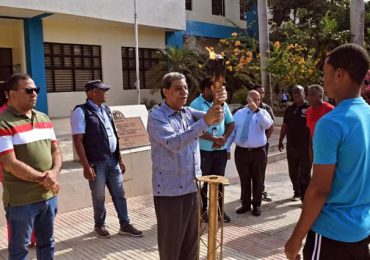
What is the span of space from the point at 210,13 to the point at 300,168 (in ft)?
54.3

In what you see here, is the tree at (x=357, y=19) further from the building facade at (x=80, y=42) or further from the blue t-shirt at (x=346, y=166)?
the blue t-shirt at (x=346, y=166)

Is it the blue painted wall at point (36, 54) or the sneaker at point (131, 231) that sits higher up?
the blue painted wall at point (36, 54)

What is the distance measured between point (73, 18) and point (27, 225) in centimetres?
1219

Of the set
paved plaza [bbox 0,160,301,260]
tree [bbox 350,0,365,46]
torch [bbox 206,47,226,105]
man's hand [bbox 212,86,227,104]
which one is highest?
tree [bbox 350,0,365,46]

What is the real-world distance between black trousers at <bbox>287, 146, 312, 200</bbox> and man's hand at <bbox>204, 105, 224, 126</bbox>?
3.63 metres

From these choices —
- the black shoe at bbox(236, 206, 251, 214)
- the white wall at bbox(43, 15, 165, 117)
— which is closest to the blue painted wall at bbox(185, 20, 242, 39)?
the white wall at bbox(43, 15, 165, 117)

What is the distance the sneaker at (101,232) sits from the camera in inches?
184

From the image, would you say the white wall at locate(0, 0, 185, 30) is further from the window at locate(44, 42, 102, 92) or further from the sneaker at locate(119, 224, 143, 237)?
the sneaker at locate(119, 224, 143, 237)

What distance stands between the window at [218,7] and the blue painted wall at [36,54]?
10466 millimetres

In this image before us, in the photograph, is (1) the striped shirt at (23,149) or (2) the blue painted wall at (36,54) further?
(2) the blue painted wall at (36,54)

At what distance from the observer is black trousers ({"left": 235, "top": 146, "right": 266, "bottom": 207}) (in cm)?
554

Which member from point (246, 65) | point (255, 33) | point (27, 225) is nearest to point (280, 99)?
point (246, 65)

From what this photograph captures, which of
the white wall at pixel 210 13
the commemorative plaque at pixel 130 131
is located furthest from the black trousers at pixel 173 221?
the white wall at pixel 210 13

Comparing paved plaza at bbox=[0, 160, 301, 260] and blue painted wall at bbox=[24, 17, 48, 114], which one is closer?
paved plaza at bbox=[0, 160, 301, 260]
